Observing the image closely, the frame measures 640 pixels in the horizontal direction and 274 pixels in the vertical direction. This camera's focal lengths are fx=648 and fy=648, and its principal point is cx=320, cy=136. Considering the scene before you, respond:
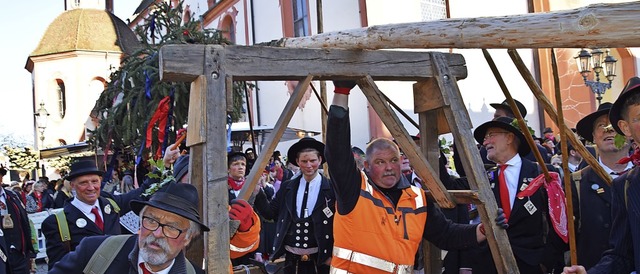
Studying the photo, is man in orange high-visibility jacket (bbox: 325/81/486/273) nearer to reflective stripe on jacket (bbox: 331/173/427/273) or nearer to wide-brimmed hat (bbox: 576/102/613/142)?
reflective stripe on jacket (bbox: 331/173/427/273)

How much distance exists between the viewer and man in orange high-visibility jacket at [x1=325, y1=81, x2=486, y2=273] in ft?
13.4

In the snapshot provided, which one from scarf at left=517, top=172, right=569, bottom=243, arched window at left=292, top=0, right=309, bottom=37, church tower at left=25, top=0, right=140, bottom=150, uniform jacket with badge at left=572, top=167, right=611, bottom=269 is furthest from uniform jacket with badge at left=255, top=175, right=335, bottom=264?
church tower at left=25, top=0, right=140, bottom=150

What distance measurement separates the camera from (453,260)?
5.27 m

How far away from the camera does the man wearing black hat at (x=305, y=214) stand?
19.5 feet

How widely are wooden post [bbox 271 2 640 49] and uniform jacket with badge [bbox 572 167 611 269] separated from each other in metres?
2.03

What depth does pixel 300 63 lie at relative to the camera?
4.07m

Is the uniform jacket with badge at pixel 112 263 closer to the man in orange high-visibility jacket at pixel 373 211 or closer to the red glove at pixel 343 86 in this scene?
the man in orange high-visibility jacket at pixel 373 211

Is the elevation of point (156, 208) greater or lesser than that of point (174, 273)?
greater

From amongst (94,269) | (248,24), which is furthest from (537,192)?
(248,24)

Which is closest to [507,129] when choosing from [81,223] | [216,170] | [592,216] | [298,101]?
[592,216]

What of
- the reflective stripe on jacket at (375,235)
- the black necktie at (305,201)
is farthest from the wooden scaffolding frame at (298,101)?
the black necktie at (305,201)

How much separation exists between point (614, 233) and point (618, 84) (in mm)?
17905

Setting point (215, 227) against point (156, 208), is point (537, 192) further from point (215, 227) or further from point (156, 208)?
point (156, 208)

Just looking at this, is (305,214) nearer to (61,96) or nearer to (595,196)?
(595,196)
